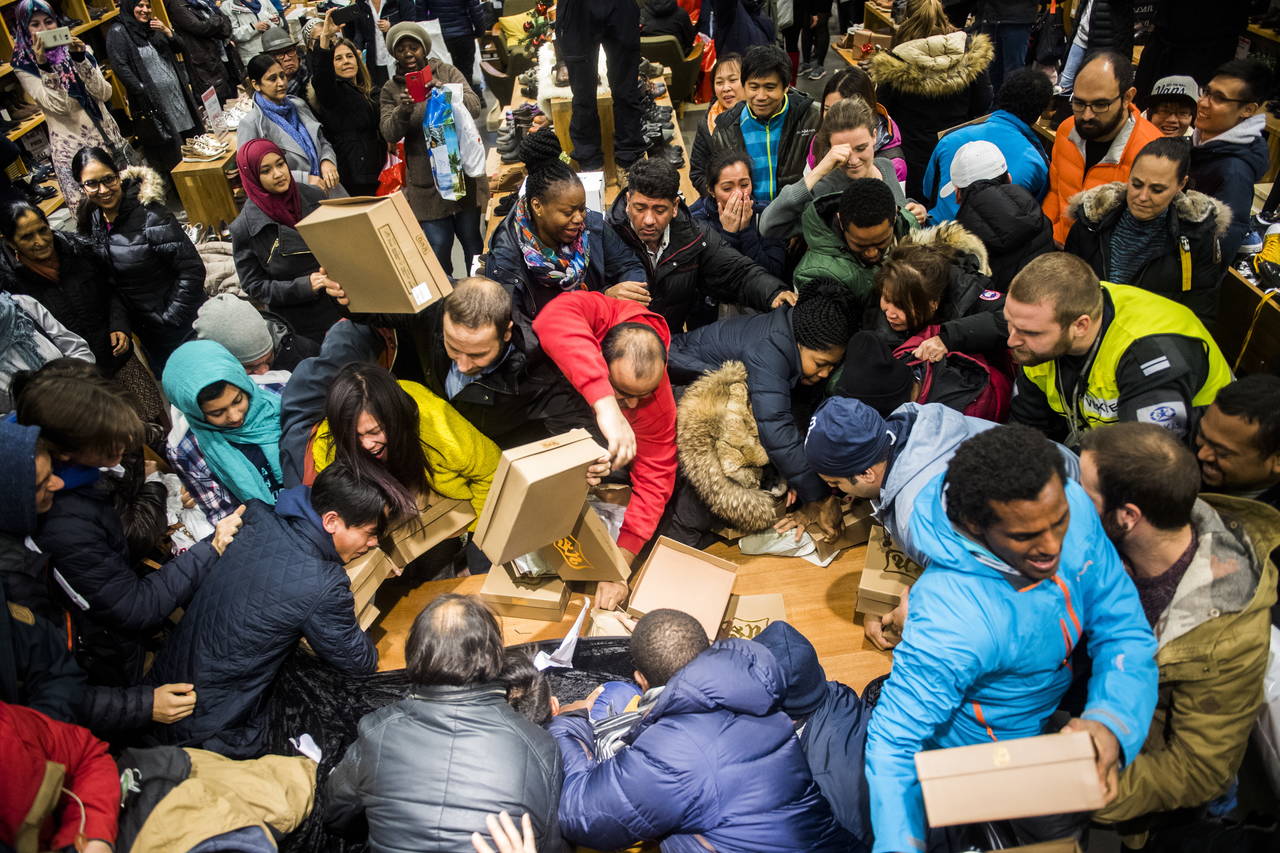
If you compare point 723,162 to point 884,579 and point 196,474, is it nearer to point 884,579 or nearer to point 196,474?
point 884,579

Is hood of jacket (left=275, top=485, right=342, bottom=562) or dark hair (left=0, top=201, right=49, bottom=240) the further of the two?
dark hair (left=0, top=201, right=49, bottom=240)

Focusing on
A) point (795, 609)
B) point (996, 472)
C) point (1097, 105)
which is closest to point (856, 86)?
point (1097, 105)

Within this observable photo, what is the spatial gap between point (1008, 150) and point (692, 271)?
151 cm

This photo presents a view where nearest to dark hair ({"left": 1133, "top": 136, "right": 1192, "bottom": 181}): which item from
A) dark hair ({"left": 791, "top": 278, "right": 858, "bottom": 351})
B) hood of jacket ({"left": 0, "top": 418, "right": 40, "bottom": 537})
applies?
dark hair ({"left": 791, "top": 278, "right": 858, "bottom": 351})

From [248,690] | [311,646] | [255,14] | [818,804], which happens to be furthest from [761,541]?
[255,14]

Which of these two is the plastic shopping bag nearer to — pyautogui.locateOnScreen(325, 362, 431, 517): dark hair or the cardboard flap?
pyautogui.locateOnScreen(325, 362, 431, 517): dark hair

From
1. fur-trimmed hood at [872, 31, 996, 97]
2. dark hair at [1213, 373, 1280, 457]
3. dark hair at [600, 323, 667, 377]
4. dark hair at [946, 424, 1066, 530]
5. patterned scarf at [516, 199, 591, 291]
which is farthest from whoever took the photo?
fur-trimmed hood at [872, 31, 996, 97]

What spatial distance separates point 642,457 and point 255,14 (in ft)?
23.0

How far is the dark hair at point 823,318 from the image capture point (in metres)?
2.62

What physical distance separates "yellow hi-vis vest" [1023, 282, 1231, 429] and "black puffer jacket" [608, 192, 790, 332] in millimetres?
1178

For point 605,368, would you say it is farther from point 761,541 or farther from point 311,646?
point 311,646

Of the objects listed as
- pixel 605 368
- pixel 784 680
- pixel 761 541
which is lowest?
pixel 761 541

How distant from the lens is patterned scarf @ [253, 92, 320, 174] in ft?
14.5

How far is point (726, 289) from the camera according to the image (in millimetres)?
3266
